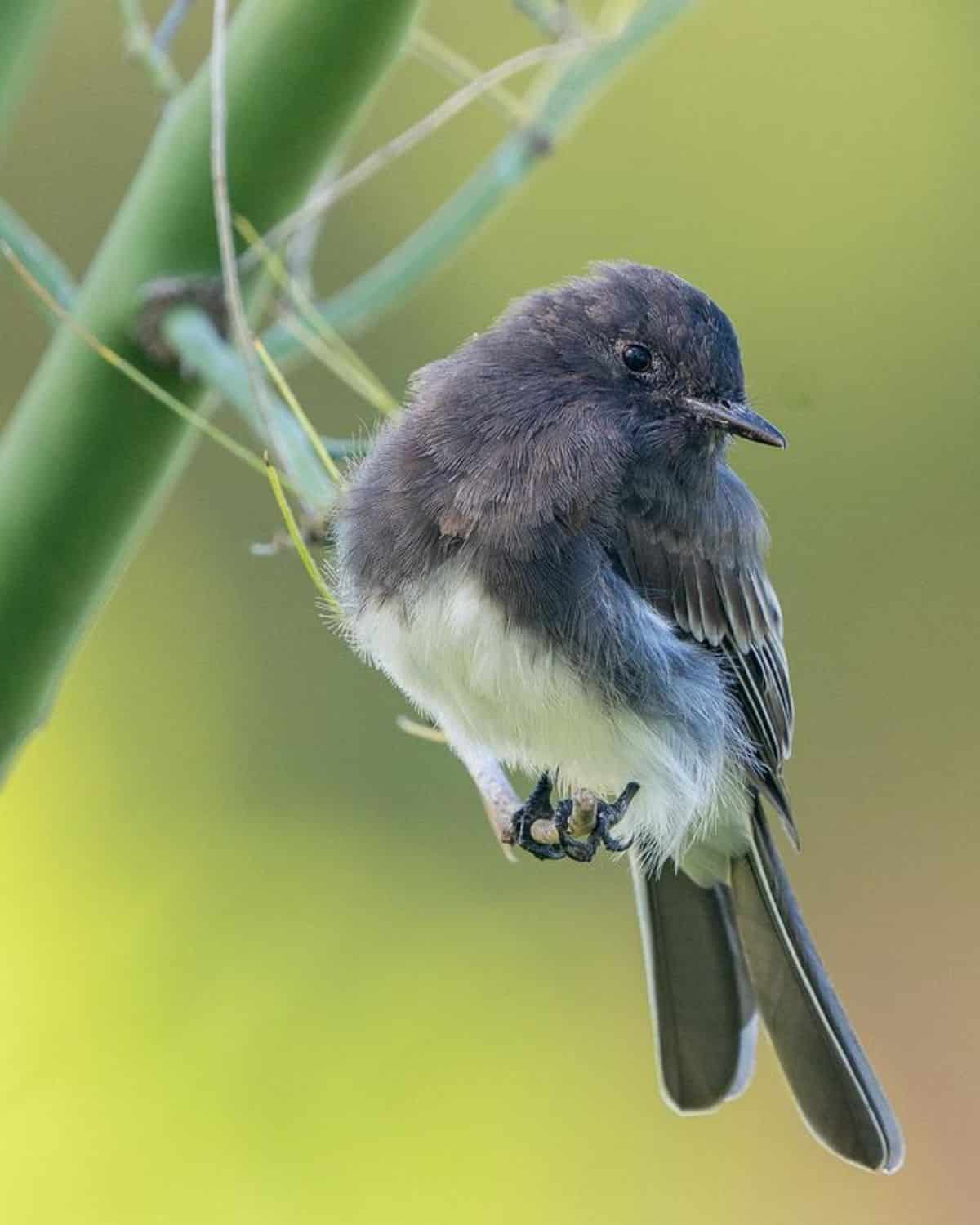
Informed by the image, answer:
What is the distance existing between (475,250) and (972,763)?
1568mm

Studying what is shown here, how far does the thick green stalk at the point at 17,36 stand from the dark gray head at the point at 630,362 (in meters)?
0.90

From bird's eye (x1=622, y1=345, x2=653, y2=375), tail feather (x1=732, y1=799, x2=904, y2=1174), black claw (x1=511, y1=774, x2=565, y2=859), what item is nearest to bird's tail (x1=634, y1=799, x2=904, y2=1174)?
tail feather (x1=732, y1=799, x2=904, y2=1174)

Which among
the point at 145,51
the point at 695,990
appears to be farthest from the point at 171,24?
the point at 695,990

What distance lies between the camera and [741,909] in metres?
2.38

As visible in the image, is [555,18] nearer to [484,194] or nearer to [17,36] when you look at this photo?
[484,194]

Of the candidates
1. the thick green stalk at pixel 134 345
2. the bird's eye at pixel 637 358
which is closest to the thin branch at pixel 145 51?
the thick green stalk at pixel 134 345

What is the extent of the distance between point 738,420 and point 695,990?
75cm

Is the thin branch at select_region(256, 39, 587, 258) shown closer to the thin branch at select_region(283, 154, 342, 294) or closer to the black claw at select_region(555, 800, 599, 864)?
the thin branch at select_region(283, 154, 342, 294)

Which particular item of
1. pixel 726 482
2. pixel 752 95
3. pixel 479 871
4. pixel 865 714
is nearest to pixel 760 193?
pixel 752 95

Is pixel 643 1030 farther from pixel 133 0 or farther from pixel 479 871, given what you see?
pixel 133 0

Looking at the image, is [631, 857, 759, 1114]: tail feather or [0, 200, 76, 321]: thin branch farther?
[631, 857, 759, 1114]: tail feather

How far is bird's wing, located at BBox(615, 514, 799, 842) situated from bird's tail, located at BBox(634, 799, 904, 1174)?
0.12 metres

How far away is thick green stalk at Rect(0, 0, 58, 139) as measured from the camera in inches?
51.0

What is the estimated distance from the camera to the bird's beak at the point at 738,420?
78.0 inches
